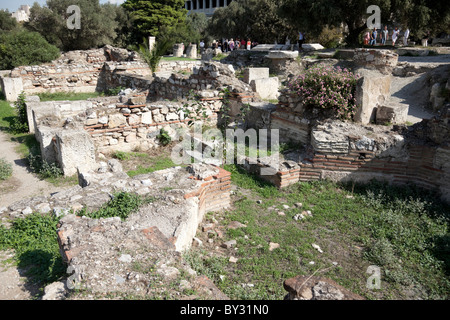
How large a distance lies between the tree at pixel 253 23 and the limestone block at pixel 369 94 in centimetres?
1898

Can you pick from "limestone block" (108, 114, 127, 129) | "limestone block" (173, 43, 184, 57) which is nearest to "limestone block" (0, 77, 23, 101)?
"limestone block" (108, 114, 127, 129)

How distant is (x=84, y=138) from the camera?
653cm

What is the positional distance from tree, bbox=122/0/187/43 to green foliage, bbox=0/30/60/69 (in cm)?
1750

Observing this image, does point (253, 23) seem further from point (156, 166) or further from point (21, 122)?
point (156, 166)

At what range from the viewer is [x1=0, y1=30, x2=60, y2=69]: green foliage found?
15914 mm

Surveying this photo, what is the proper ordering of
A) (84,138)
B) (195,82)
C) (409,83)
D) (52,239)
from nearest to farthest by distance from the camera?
(52,239), (84,138), (195,82), (409,83)

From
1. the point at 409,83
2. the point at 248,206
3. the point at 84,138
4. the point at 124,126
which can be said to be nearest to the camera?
the point at 248,206

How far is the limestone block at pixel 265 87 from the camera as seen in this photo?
10797mm

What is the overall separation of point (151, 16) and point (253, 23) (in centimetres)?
1067

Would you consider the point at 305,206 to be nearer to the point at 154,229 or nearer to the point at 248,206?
the point at 248,206

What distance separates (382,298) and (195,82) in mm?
8853

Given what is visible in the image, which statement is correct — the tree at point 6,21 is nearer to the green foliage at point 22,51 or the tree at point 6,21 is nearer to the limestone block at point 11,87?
the green foliage at point 22,51

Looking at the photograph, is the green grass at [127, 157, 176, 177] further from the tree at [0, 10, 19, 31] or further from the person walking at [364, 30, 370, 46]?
the tree at [0, 10, 19, 31]

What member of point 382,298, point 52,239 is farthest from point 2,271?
point 382,298
